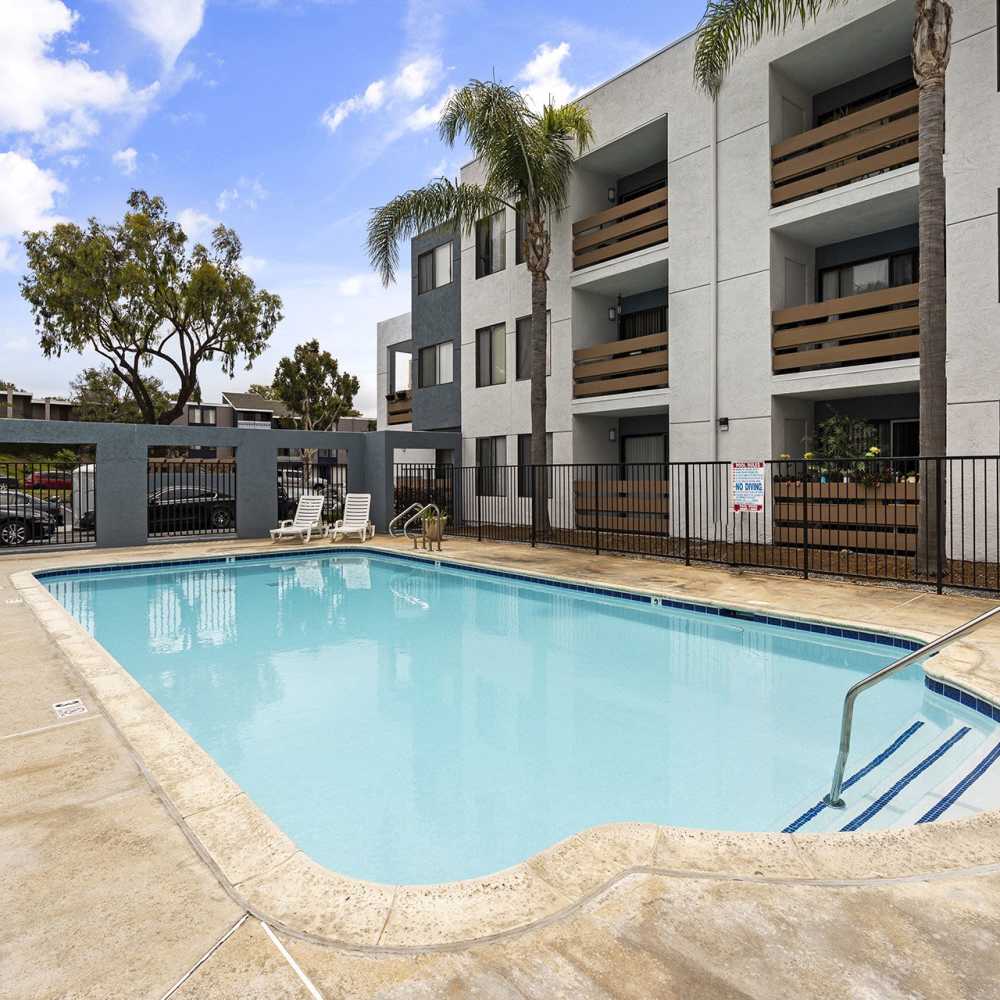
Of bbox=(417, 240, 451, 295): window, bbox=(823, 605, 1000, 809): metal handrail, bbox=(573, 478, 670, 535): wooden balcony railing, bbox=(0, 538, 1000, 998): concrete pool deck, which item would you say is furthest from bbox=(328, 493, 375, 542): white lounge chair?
bbox=(823, 605, 1000, 809): metal handrail

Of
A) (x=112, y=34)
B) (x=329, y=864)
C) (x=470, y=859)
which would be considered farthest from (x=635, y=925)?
(x=112, y=34)

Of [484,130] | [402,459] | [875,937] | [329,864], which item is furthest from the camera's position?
[402,459]

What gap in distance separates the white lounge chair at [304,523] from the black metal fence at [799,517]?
3960 mm

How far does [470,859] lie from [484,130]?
15.1 metres

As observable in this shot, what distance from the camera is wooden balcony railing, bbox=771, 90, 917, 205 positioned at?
1127 cm

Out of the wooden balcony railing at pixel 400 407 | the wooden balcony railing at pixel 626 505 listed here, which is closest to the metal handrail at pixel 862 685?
the wooden balcony railing at pixel 626 505

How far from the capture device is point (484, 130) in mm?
14625

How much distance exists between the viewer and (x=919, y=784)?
3.97 meters

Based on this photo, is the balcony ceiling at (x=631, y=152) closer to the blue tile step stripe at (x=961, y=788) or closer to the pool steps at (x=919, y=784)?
the pool steps at (x=919, y=784)

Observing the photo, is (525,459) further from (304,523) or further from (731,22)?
(731,22)

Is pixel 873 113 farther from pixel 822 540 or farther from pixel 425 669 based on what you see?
pixel 425 669

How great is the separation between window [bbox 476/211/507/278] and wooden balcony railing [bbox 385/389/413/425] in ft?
20.0

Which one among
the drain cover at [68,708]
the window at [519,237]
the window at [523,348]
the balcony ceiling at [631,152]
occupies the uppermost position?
the balcony ceiling at [631,152]

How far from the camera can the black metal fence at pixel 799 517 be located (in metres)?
9.34
